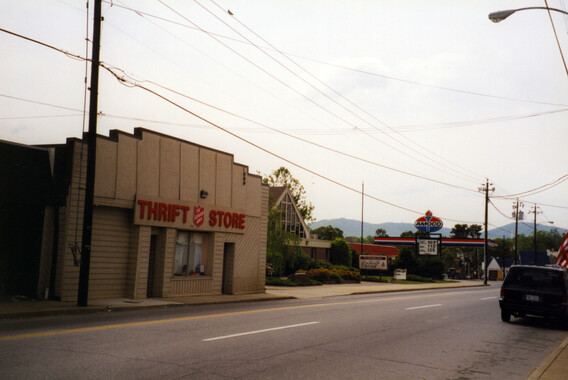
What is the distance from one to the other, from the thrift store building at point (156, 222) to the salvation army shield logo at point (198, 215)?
42 millimetres

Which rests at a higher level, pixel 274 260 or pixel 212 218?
pixel 212 218

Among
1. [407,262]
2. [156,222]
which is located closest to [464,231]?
[407,262]

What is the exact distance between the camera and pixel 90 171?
53.1 feet

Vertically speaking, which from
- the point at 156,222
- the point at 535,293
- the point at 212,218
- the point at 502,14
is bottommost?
the point at 535,293

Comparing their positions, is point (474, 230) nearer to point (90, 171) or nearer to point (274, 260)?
point (274, 260)

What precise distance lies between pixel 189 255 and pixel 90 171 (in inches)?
290

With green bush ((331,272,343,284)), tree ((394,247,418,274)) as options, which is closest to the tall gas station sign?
tree ((394,247,418,274))

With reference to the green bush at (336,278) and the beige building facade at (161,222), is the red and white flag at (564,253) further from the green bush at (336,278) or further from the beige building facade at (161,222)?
the green bush at (336,278)

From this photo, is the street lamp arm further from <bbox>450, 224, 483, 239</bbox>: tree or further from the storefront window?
<bbox>450, 224, 483, 239</bbox>: tree

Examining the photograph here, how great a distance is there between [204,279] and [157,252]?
283 centimetres

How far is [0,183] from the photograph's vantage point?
1614 cm

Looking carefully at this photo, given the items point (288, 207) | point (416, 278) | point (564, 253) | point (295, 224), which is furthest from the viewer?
point (295, 224)

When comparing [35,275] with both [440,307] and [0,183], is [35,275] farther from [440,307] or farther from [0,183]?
[440,307]

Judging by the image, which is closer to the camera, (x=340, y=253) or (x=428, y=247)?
(x=428, y=247)
